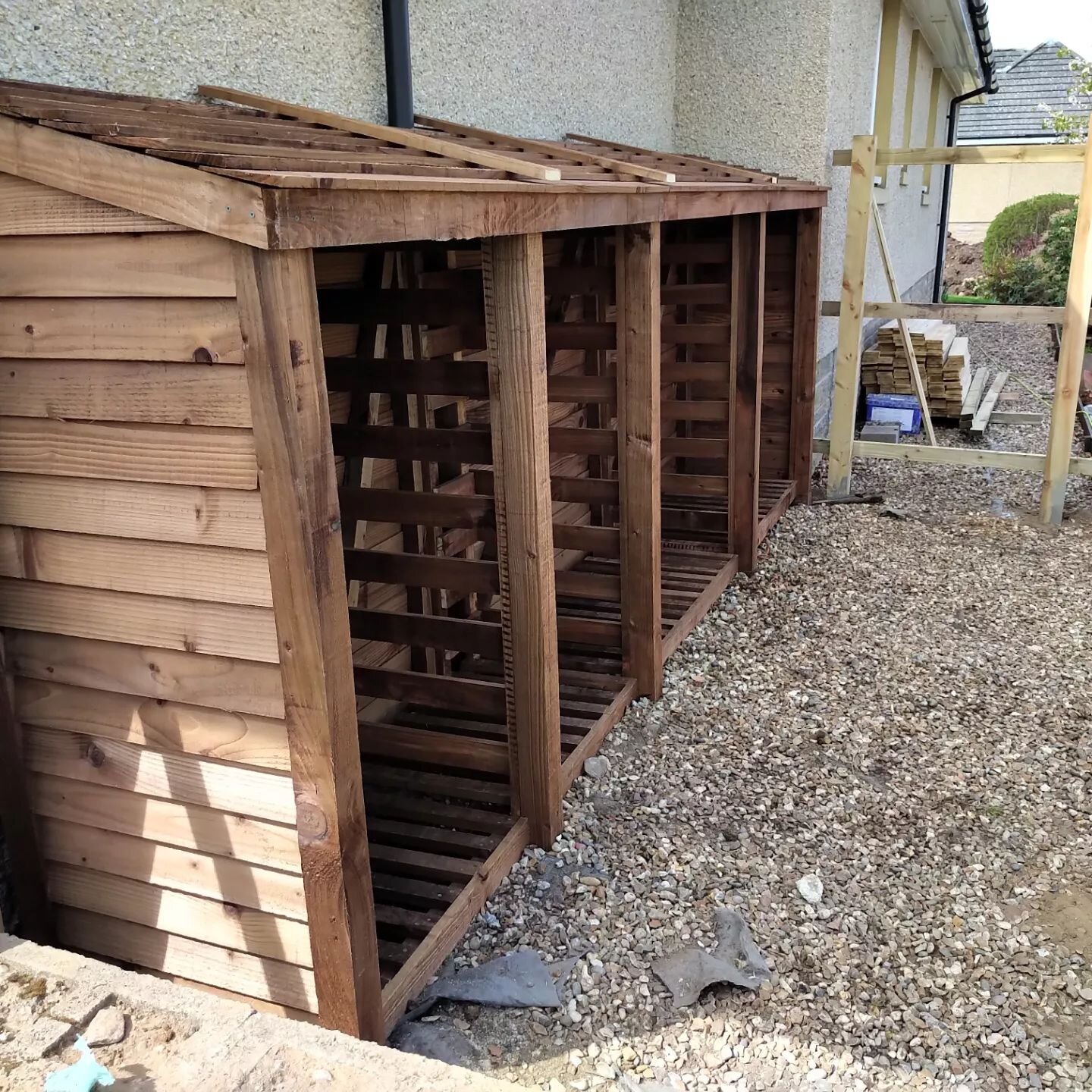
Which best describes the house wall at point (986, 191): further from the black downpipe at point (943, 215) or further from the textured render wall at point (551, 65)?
the textured render wall at point (551, 65)

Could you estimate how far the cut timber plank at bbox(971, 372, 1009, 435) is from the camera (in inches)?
372

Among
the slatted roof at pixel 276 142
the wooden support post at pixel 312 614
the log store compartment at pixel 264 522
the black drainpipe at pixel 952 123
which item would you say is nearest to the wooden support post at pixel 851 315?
the log store compartment at pixel 264 522

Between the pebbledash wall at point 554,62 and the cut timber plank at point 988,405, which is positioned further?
the cut timber plank at point 988,405

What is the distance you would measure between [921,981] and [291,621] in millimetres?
2066

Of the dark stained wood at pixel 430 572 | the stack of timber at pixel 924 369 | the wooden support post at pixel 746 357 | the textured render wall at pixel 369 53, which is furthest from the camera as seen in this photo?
the stack of timber at pixel 924 369

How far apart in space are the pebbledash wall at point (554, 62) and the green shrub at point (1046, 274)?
8.67 m

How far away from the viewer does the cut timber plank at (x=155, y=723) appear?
2.22 metres

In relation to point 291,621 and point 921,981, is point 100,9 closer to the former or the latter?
point 291,621

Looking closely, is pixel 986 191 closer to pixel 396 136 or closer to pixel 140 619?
pixel 396 136

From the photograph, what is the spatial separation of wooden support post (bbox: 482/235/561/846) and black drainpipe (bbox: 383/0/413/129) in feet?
5.18

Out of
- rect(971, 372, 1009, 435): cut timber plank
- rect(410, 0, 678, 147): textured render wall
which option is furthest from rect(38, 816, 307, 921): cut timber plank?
rect(971, 372, 1009, 435): cut timber plank

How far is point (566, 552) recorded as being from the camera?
19.5 ft

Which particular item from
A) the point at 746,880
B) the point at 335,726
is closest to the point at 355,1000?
the point at 335,726

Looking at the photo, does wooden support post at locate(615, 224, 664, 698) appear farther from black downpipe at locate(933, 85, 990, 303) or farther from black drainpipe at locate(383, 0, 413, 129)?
black downpipe at locate(933, 85, 990, 303)
